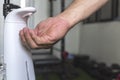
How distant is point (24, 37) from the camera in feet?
1.63

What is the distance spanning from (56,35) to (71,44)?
3380mm

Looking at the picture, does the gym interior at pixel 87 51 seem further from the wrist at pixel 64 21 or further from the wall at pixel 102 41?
the wrist at pixel 64 21

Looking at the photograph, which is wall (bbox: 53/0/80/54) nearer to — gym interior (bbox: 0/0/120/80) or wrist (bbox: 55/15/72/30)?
gym interior (bbox: 0/0/120/80)

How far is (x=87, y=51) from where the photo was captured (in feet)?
12.6

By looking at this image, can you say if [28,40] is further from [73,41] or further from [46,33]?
[73,41]

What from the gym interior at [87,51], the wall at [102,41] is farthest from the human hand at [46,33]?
the wall at [102,41]

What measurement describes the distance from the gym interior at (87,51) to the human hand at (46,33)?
1.44 metres

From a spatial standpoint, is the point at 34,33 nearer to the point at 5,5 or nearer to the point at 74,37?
the point at 5,5

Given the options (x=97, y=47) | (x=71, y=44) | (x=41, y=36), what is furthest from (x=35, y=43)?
(x=71, y=44)

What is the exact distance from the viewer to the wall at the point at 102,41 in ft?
9.61

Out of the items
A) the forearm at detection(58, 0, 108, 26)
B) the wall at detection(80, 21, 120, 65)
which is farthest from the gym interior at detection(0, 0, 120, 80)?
the forearm at detection(58, 0, 108, 26)

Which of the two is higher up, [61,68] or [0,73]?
[0,73]

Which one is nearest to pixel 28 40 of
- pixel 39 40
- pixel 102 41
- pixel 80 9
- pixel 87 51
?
pixel 39 40

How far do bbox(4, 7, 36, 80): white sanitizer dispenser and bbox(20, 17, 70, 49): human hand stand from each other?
0.07 ft
